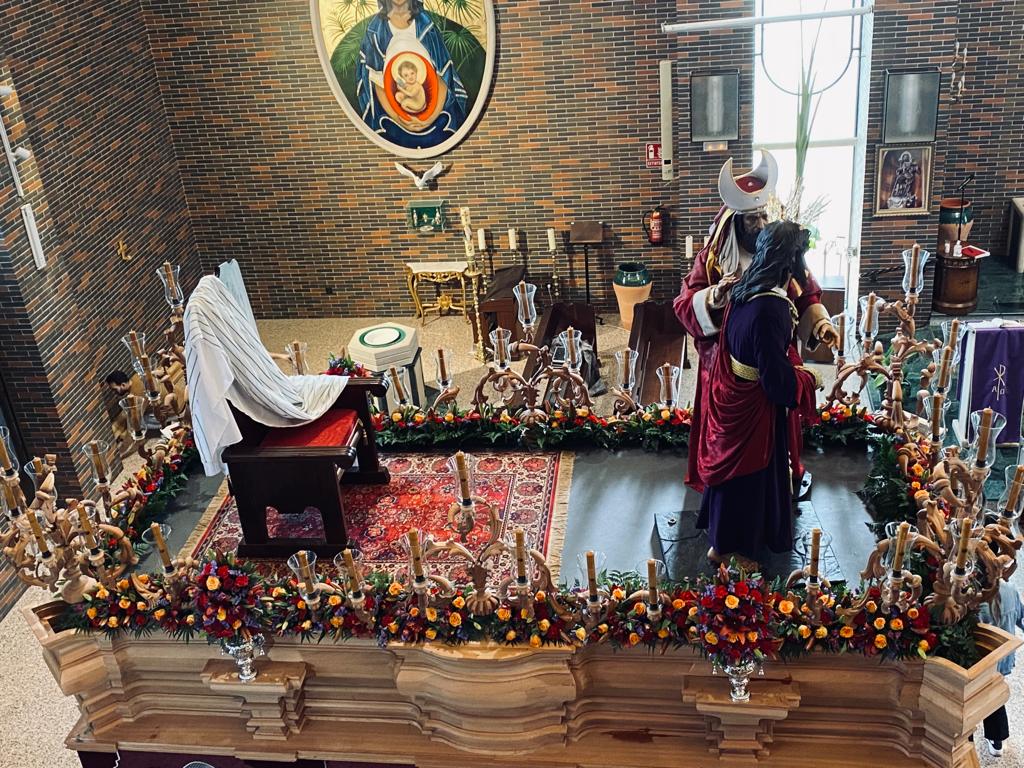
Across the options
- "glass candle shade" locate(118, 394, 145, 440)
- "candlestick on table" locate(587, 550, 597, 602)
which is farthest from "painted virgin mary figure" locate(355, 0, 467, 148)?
"candlestick on table" locate(587, 550, 597, 602)

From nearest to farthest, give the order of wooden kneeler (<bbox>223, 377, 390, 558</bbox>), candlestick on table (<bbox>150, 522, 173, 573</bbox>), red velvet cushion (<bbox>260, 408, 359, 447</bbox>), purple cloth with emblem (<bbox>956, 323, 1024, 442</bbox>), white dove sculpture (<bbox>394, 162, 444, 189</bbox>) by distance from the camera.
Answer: candlestick on table (<bbox>150, 522, 173, 573</bbox>)
wooden kneeler (<bbox>223, 377, 390, 558</bbox>)
red velvet cushion (<bbox>260, 408, 359, 447</bbox>)
purple cloth with emblem (<bbox>956, 323, 1024, 442</bbox>)
white dove sculpture (<bbox>394, 162, 444, 189</bbox>)

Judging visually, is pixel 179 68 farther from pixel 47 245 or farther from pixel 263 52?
pixel 47 245

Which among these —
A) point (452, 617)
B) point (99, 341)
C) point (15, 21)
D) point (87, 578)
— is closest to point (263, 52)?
point (15, 21)

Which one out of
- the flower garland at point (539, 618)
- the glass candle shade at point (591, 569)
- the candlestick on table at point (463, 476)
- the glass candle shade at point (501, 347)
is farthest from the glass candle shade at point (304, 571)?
the glass candle shade at point (501, 347)

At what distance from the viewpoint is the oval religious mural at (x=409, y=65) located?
10297 mm

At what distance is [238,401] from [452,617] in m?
1.50

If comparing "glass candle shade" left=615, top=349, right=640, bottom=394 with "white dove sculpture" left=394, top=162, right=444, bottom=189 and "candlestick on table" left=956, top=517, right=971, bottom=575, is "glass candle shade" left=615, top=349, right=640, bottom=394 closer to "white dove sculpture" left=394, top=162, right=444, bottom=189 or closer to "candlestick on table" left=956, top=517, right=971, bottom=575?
"candlestick on table" left=956, top=517, right=971, bottom=575

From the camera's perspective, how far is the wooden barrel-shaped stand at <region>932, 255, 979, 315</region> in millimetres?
9961

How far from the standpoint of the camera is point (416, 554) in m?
4.62

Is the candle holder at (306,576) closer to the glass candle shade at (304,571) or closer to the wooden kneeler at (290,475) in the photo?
the glass candle shade at (304,571)

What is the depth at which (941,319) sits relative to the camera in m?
10.2

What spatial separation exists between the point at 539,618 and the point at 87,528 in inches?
88.0

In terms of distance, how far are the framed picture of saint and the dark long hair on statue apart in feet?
18.7

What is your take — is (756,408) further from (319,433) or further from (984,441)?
(319,433)
